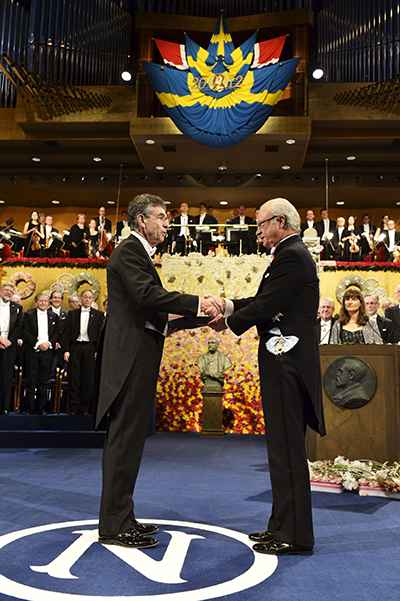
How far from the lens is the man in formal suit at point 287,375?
2297mm

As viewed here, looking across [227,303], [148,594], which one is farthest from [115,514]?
[227,303]

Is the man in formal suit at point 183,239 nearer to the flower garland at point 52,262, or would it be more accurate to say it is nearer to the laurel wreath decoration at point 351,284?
the flower garland at point 52,262

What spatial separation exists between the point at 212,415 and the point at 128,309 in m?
5.53

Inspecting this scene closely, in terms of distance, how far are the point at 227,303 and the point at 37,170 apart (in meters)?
12.0

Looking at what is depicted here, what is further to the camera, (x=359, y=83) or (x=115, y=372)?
(x=359, y=83)

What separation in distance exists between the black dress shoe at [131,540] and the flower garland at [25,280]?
8420 millimetres

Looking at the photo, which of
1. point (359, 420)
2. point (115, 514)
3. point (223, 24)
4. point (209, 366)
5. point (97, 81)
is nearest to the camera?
point (115, 514)

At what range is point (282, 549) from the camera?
2268 mm

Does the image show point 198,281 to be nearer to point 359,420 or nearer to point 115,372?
point 359,420

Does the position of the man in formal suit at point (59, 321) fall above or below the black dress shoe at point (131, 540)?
above

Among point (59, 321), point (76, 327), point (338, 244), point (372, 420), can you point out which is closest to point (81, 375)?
point (76, 327)

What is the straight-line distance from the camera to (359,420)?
4102 millimetres

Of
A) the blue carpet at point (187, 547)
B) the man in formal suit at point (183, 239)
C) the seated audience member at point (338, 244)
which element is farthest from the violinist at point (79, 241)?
the blue carpet at point (187, 547)

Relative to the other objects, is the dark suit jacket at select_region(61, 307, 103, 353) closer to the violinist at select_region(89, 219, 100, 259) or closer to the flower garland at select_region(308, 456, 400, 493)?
the violinist at select_region(89, 219, 100, 259)
